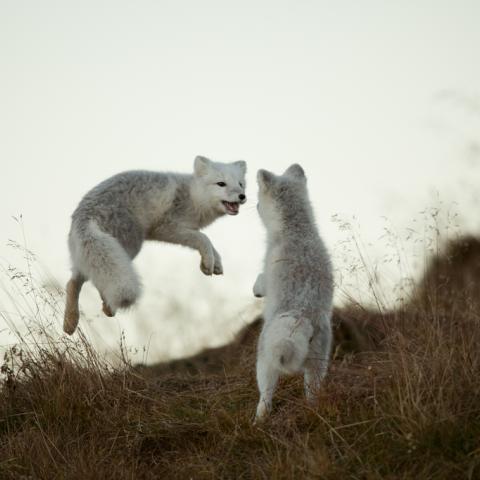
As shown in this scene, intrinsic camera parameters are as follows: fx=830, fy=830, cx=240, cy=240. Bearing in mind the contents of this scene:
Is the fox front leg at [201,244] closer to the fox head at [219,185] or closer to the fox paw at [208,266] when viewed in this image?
the fox paw at [208,266]

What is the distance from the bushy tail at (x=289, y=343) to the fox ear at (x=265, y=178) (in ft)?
3.59

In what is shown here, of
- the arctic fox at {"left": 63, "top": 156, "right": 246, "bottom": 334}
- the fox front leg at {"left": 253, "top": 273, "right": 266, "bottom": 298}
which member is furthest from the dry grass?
the fox front leg at {"left": 253, "top": 273, "right": 266, "bottom": 298}

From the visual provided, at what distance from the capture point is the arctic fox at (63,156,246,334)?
551cm

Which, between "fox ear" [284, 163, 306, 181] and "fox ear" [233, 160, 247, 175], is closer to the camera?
"fox ear" [284, 163, 306, 181]

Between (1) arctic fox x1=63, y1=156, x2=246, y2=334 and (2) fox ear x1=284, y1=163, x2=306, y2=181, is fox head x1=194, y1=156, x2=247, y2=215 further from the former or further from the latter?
(2) fox ear x1=284, y1=163, x2=306, y2=181

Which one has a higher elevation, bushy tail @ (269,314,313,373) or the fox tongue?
the fox tongue

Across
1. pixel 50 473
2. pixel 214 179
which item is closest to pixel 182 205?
pixel 214 179

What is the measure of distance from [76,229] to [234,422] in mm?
1953

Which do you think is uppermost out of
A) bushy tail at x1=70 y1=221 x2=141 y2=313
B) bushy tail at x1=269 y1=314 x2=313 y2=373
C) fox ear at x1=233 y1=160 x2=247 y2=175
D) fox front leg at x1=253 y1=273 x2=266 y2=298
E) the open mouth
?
fox ear at x1=233 y1=160 x2=247 y2=175

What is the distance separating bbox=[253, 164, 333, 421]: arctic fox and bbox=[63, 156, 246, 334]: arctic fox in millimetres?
891

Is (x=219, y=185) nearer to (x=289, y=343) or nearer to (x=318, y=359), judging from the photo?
(x=318, y=359)

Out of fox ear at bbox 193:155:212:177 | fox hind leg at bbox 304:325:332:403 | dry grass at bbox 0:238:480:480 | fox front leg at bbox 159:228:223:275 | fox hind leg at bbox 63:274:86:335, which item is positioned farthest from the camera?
fox ear at bbox 193:155:212:177

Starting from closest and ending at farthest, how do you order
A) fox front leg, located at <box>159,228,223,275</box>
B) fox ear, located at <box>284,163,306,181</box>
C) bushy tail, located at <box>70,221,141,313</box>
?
bushy tail, located at <box>70,221,141,313</box>, fox ear, located at <box>284,163,306,181</box>, fox front leg, located at <box>159,228,223,275</box>

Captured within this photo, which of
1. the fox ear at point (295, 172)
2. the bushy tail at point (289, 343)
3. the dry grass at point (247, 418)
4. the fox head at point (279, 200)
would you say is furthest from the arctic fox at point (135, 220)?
the bushy tail at point (289, 343)
